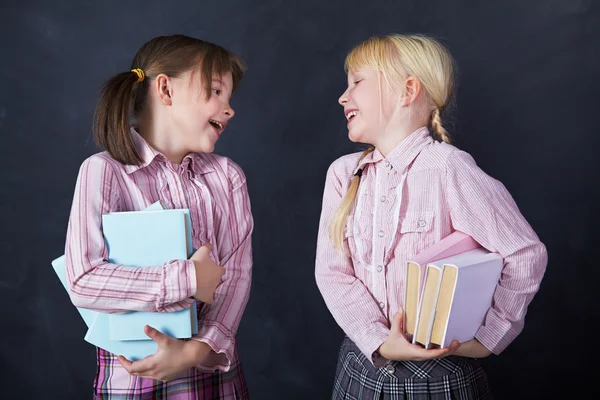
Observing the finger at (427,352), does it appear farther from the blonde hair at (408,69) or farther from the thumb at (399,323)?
the blonde hair at (408,69)

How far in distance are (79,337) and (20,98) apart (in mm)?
726

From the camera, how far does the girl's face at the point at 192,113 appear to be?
1.36 m

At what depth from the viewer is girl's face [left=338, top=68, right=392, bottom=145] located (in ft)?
4.43

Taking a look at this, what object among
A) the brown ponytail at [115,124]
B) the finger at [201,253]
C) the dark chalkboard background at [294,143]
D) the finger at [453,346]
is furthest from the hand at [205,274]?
the dark chalkboard background at [294,143]

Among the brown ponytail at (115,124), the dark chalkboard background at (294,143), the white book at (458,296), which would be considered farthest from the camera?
the dark chalkboard background at (294,143)

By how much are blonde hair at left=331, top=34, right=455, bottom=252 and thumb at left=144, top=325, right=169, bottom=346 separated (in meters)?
0.41

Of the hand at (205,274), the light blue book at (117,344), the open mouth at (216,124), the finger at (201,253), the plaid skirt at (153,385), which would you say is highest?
the open mouth at (216,124)

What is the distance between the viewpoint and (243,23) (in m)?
1.85

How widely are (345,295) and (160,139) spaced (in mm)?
525

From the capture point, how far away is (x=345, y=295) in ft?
4.27

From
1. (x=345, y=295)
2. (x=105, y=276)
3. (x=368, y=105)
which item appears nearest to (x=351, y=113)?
(x=368, y=105)

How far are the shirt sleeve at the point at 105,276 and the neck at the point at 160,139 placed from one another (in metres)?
0.21

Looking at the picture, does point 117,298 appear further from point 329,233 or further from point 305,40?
point 305,40

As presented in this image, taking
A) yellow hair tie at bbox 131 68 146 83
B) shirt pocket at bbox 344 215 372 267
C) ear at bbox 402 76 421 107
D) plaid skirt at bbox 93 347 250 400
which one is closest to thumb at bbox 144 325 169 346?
plaid skirt at bbox 93 347 250 400
